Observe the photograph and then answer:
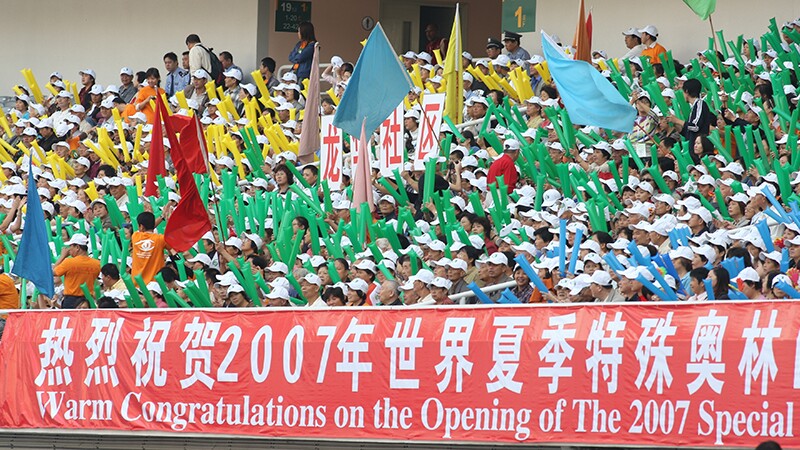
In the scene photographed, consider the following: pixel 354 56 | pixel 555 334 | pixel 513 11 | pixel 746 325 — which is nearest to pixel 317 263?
pixel 555 334

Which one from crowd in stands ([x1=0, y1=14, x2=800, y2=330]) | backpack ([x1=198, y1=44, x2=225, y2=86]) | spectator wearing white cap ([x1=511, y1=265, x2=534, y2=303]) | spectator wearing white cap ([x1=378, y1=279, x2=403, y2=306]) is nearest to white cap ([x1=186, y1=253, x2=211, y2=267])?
crowd in stands ([x1=0, y1=14, x2=800, y2=330])

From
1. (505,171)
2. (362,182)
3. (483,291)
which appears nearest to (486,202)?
(505,171)

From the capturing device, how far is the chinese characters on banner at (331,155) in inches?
587

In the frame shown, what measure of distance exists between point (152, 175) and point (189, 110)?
3.31 m

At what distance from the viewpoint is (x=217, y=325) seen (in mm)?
9984

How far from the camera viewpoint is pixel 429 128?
48.3 ft

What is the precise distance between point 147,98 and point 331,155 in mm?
4851

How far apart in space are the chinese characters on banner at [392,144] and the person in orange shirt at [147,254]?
2.33m

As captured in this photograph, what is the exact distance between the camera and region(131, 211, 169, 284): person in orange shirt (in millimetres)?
13039

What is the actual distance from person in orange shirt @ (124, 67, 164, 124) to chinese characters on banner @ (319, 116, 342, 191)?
13.3 ft

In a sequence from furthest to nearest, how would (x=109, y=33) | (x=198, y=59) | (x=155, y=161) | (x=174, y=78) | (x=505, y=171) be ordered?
(x=109, y=33) → (x=174, y=78) → (x=198, y=59) → (x=155, y=161) → (x=505, y=171)

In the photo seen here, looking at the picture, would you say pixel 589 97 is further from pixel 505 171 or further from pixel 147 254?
pixel 147 254

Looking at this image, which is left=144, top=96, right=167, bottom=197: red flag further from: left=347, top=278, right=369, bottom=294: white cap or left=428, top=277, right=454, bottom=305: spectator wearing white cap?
left=428, top=277, right=454, bottom=305: spectator wearing white cap

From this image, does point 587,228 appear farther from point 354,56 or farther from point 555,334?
point 354,56
